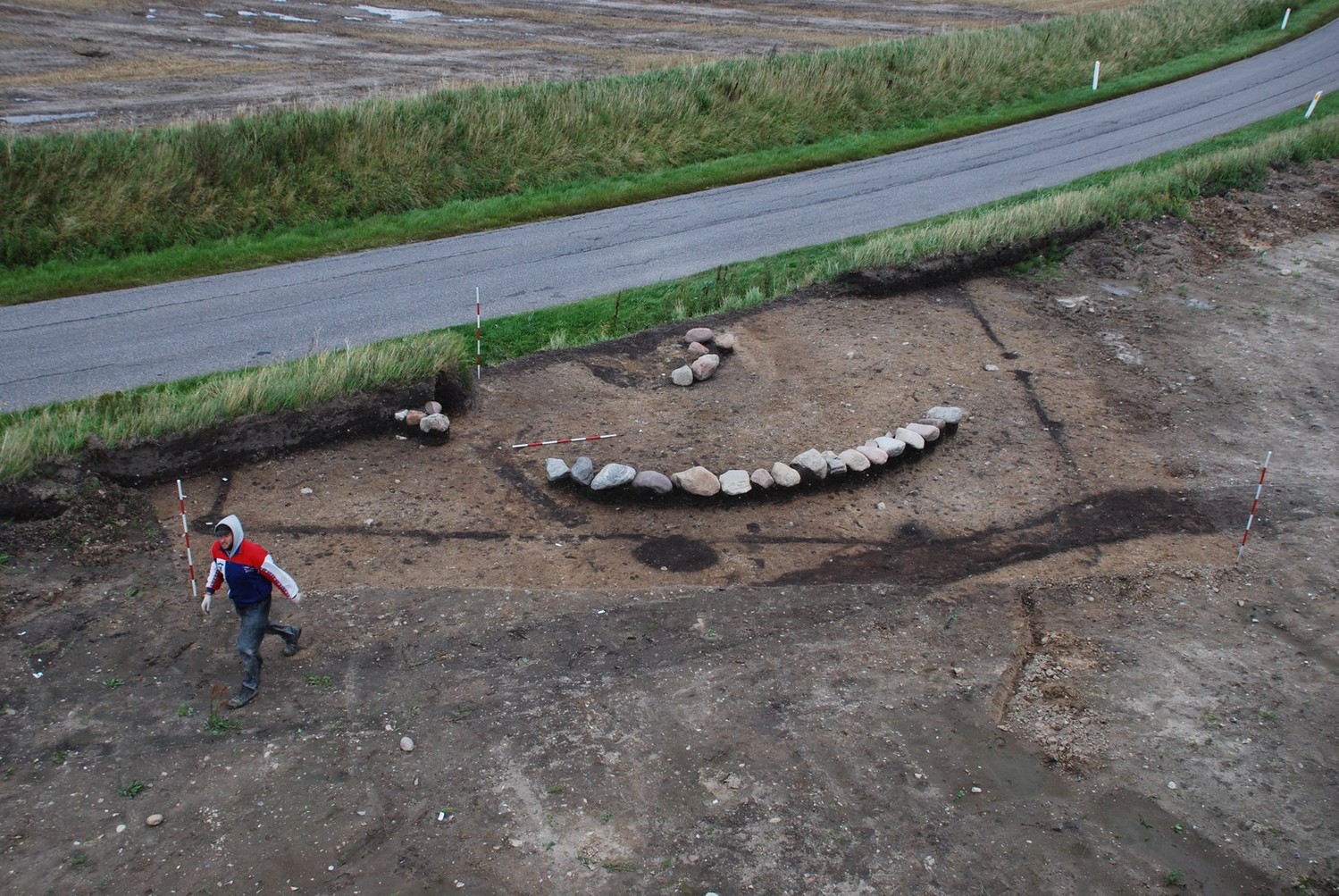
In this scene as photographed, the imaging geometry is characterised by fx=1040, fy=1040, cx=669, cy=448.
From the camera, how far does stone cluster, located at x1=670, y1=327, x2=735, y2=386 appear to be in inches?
574

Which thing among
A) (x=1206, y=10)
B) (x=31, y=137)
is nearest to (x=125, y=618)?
(x=31, y=137)

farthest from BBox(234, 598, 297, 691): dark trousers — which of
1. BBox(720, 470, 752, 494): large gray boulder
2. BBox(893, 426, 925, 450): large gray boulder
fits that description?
BBox(893, 426, 925, 450): large gray boulder

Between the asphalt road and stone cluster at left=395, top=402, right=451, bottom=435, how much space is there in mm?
3855

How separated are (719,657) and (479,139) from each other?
678 inches

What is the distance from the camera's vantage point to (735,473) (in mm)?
12102

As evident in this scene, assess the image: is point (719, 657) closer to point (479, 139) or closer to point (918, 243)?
A: point (918, 243)

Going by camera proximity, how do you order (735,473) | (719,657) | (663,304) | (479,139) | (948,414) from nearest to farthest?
(719,657) < (735,473) < (948,414) < (663,304) < (479,139)

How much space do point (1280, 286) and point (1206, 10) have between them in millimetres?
26623

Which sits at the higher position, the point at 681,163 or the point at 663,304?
the point at 681,163

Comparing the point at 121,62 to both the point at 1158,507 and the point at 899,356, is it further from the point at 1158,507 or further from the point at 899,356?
the point at 1158,507

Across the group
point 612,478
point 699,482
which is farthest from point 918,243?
point 612,478

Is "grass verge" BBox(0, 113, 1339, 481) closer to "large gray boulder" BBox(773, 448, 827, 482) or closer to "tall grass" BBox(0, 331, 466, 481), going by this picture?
"tall grass" BBox(0, 331, 466, 481)

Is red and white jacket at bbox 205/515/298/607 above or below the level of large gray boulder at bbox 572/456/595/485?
above

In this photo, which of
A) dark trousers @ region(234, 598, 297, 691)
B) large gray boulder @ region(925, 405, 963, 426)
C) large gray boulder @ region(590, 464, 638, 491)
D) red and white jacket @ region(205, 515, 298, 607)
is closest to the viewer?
red and white jacket @ region(205, 515, 298, 607)
